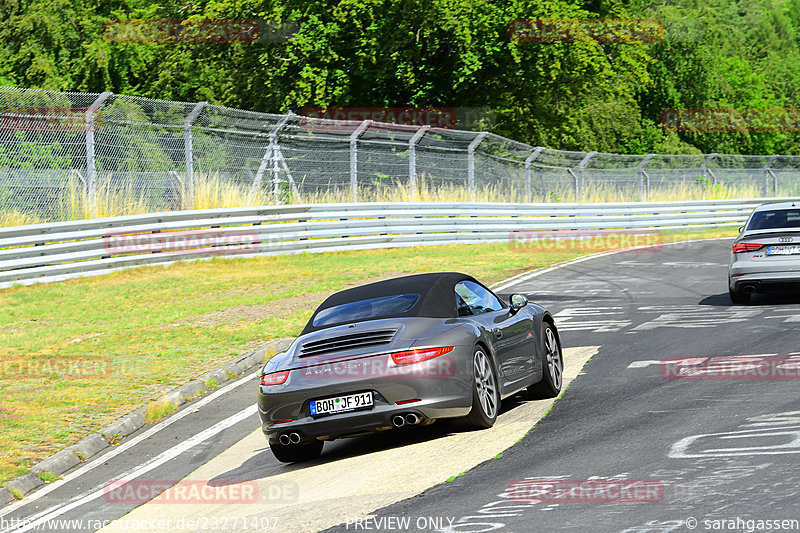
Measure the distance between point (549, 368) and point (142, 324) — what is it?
7.55 m

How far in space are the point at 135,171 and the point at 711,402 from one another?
14.9 m

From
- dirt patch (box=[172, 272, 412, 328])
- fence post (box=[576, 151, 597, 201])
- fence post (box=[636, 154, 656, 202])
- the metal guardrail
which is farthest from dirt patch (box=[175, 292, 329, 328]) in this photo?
fence post (box=[636, 154, 656, 202])

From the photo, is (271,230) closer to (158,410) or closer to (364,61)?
(158,410)

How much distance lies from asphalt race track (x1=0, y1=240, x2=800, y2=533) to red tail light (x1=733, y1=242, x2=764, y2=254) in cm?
304

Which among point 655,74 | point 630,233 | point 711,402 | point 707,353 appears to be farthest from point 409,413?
point 655,74

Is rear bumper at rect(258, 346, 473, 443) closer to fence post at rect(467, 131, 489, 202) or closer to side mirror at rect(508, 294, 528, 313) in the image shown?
side mirror at rect(508, 294, 528, 313)

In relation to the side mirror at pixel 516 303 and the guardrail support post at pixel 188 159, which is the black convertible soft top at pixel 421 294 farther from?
the guardrail support post at pixel 188 159

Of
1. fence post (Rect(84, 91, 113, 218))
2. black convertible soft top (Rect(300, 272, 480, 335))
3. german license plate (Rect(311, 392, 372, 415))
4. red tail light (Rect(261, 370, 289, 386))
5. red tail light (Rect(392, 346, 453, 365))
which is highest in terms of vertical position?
fence post (Rect(84, 91, 113, 218))

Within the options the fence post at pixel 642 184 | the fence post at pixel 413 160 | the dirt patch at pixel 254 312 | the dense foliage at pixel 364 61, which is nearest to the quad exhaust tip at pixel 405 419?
the dirt patch at pixel 254 312

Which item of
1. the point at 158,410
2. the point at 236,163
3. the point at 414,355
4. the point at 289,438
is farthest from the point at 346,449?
the point at 236,163

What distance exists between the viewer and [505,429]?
846cm

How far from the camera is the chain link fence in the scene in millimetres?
19219

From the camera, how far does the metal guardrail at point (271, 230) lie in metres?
18.9

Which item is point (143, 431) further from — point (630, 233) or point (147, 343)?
point (630, 233)
